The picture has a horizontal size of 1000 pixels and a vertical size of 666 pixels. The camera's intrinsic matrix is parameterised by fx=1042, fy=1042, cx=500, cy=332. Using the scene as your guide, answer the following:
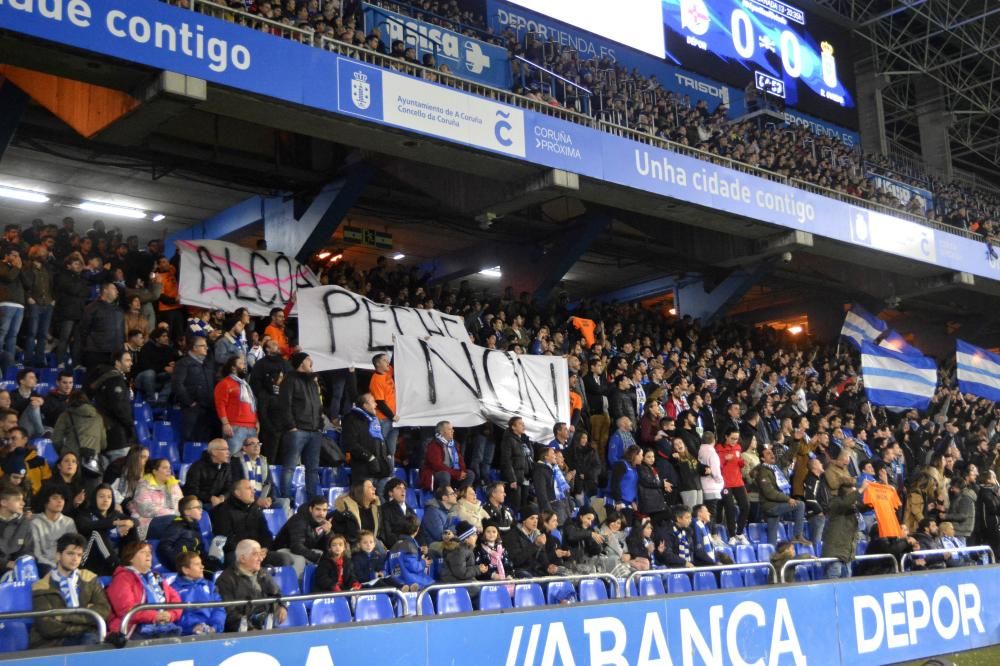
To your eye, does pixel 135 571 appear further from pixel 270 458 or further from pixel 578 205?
pixel 578 205

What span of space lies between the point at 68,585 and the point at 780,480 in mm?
9950

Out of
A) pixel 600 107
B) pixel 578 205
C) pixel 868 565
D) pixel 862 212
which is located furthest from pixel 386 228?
pixel 868 565

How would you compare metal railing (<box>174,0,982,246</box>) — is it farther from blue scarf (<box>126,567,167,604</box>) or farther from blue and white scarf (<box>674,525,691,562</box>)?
blue scarf (<box>126,567,167,604</box>)

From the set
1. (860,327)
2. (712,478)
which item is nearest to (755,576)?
(712,478)

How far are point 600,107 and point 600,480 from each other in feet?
23.4

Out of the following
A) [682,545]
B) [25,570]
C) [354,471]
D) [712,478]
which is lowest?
[682,545]

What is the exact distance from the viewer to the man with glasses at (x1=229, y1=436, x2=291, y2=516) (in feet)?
30.5

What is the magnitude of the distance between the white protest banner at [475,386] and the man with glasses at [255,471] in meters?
2.61

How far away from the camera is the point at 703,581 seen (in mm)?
10047

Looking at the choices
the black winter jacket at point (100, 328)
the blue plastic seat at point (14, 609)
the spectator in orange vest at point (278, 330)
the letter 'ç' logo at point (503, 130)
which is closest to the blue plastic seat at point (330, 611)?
the blue plastic seat at point (14, 609)

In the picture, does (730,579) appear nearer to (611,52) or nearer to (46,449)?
(46,449)

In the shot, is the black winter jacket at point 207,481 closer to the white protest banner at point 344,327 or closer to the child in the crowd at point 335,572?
the child in the crowd at point 335,572

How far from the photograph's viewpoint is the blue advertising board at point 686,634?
5.72m

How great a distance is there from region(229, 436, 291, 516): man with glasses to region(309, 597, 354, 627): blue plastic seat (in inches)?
75.9
